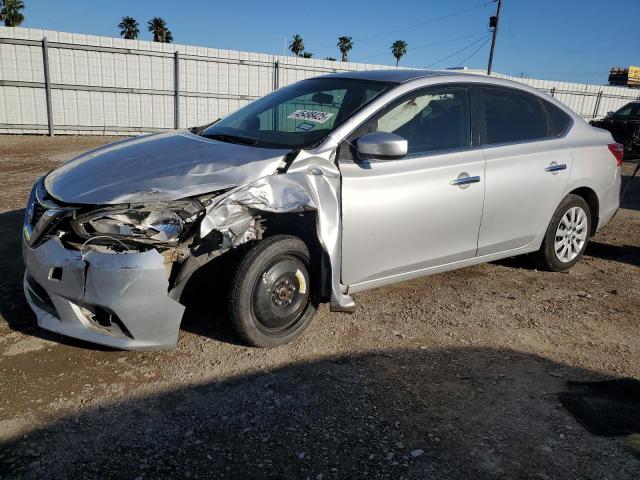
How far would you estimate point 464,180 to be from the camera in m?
4.02

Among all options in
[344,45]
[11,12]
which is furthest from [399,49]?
[11,12]

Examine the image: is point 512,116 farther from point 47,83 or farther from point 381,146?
point 47,83

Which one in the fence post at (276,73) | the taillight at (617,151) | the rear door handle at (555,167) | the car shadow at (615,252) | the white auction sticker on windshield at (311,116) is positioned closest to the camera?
the white auction sticker on windshield at (311,116)

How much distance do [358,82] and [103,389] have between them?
2.80 meters

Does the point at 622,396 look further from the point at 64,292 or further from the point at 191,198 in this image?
the point at 64,292

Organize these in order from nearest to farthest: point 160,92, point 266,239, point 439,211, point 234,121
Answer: point 266,239
point 439,211
point 234,121
point 160,92

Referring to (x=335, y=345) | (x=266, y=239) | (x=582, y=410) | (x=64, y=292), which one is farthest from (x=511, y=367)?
(x=64, y=292)

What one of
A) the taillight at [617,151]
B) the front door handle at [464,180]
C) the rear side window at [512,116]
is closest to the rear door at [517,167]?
the rear side window at [512,116]

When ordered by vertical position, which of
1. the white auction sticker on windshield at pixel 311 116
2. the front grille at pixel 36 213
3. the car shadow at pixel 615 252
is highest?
the white auction sticker on windshield at pixel 311 116

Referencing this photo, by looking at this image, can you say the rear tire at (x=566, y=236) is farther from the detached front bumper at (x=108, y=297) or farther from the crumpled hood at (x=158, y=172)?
the detached front bumper at (x=108, y=297)

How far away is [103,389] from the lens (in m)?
2.93

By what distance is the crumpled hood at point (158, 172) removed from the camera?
10.0 ft

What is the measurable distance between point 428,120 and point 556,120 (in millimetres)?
1613

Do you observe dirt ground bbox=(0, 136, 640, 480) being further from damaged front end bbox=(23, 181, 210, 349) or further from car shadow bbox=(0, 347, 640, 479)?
damaged front end bbox=(23, 181, 210, 349)
